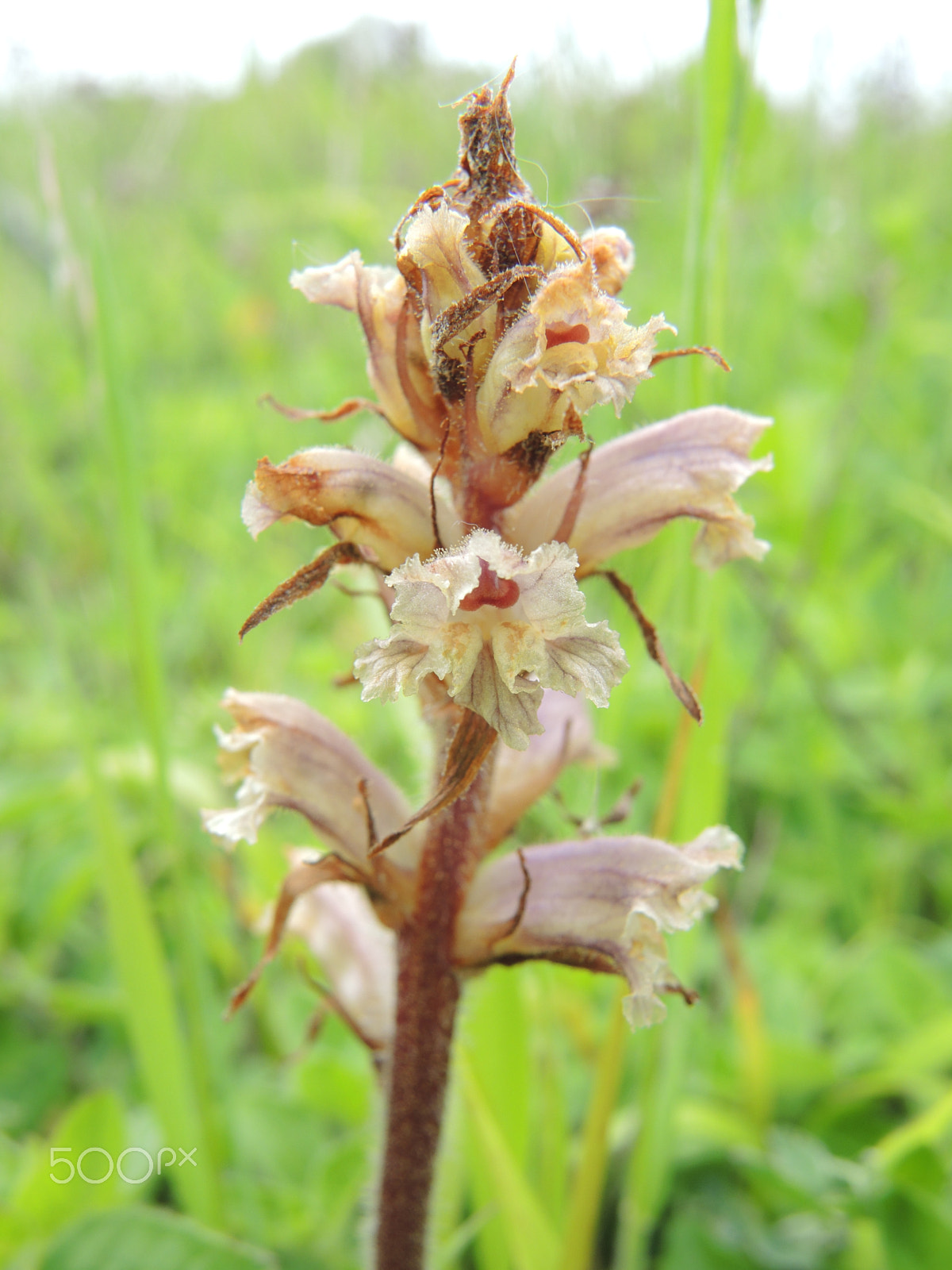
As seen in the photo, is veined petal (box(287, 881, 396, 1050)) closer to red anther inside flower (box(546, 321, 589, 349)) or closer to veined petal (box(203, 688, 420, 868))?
veined petal (box(203, 688, 420, 868))

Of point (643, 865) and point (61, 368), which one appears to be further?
point (61, 368)

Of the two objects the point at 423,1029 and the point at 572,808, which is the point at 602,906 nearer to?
the point at 423,1029

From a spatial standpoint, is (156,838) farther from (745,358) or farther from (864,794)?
(745,358)

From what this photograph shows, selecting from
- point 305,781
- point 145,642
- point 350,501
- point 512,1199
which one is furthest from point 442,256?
point 512,1199

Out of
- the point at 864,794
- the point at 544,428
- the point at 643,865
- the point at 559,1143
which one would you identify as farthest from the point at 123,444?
the point at 864,794

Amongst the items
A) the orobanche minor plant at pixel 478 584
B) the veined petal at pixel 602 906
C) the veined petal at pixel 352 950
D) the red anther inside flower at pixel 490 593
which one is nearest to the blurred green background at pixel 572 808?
the veined petal at pixel 352 950

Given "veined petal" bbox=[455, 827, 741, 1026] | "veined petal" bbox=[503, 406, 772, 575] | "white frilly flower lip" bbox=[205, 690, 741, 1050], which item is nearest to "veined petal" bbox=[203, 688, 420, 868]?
"white frilly flower lip" bbox=[205, 690, 741, 1050]

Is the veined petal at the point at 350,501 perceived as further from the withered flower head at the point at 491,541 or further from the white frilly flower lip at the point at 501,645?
the white frilly flower lip at the point at 501,645
